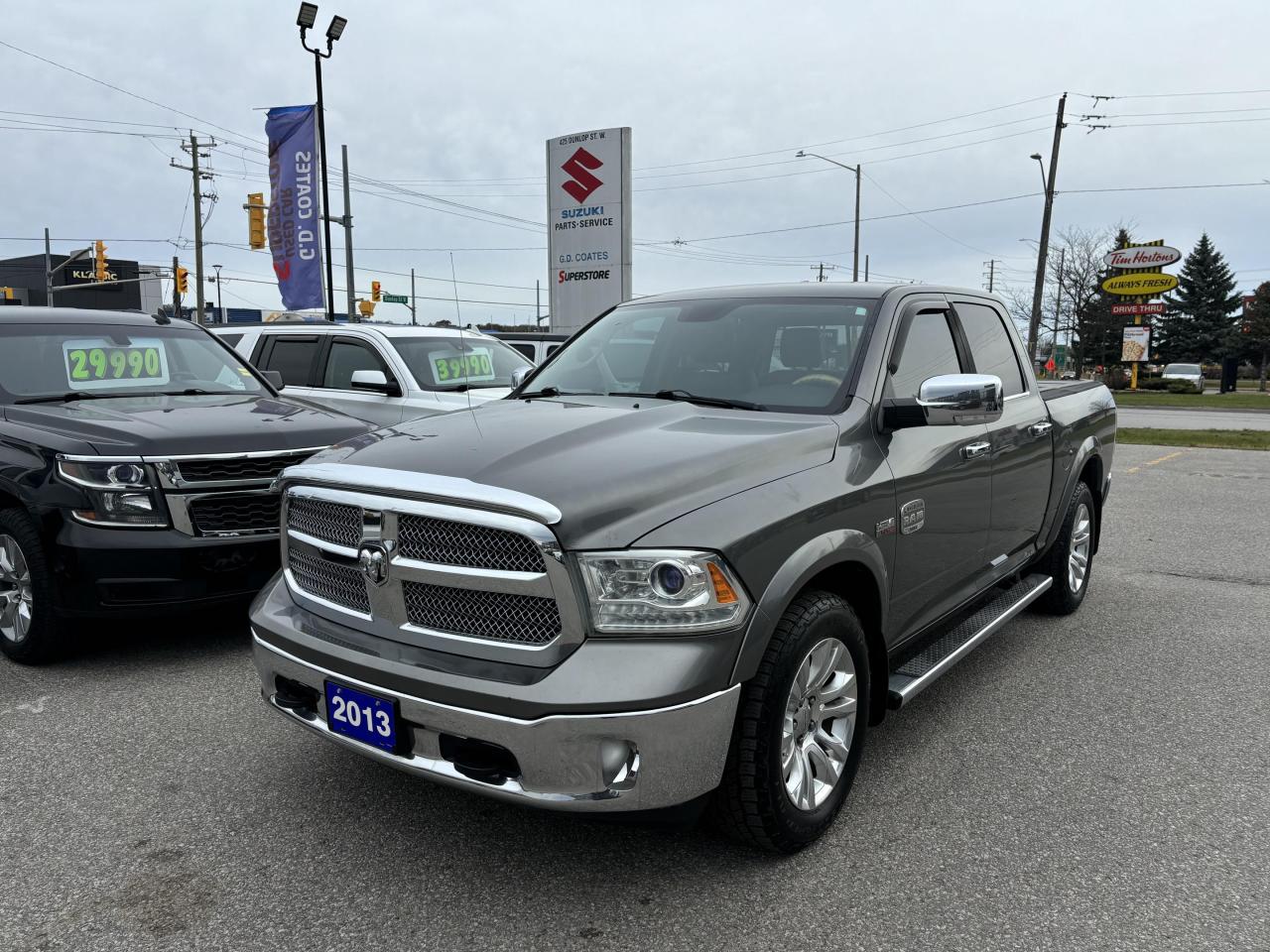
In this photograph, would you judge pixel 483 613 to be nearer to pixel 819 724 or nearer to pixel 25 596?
pixel 819 724

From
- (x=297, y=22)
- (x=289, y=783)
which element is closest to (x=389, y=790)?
(x=289, y=783)

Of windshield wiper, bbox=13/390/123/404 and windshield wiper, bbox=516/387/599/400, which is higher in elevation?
windshield wiper, bbox=516/387/599/400

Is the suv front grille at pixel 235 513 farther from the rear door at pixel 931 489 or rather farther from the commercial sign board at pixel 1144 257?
the commercial sign board at pixel 1144 257

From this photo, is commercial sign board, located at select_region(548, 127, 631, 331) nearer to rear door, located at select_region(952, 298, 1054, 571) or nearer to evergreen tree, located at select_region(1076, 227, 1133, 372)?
rear door, located at select_region(952, 298, 1054, 571)

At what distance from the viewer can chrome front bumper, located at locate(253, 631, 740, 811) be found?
2.42m

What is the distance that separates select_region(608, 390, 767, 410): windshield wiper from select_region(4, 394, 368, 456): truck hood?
226cm

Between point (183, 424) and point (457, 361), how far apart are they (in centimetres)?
415

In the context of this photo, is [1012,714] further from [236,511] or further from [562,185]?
[562,185]

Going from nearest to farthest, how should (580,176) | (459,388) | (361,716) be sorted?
(361,716)
(459,388)
(580,176)

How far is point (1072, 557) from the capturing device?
5.70 m

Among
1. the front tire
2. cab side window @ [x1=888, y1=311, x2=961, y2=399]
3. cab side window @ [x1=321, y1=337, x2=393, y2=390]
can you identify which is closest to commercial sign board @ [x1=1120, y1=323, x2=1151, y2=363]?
cab side window @ [x1=321, y1=337, x2=393, y2=390]

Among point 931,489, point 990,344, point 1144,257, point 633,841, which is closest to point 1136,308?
point 1144,257

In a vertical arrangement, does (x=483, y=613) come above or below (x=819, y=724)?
above

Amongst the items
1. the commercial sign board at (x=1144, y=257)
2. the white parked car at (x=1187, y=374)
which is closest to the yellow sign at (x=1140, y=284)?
the commercial sign board at (x=1144, y=257)
